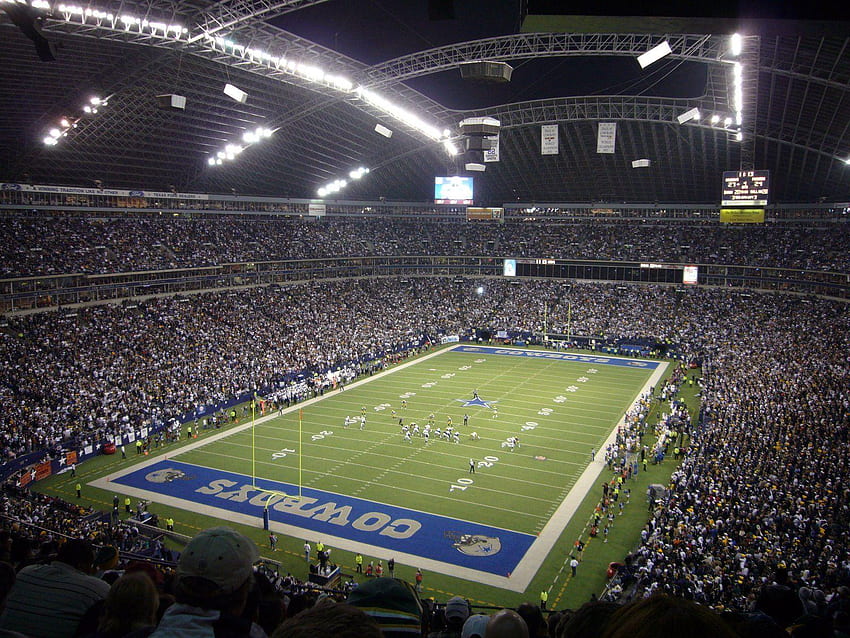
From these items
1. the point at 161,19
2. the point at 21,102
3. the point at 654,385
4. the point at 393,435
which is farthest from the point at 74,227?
the point at 654,385

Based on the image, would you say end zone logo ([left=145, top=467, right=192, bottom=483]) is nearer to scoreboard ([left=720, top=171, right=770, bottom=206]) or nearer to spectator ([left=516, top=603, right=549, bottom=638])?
spectator ([left=516, top=603, right=549, bottom=638])

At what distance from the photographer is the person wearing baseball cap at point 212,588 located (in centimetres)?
226

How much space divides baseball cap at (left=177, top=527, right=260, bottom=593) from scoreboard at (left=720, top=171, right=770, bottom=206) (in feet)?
176

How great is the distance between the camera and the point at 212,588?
243 centimetres

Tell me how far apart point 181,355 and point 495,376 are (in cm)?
2350

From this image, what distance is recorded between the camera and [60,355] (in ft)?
122

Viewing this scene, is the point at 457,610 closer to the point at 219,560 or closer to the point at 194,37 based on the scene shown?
the point at 219,560

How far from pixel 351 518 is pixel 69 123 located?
32.1 metres

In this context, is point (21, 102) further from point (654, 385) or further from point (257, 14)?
point (654, 385)

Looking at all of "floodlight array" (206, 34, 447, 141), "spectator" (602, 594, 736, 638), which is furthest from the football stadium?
"floodlight array" (206, 34, 447, 141)

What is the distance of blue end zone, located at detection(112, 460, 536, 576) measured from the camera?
22.4 meters

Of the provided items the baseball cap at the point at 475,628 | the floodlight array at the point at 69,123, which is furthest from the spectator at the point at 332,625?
the floodlight array at the point at 69,123

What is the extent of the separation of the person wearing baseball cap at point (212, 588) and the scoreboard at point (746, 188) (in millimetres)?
53813

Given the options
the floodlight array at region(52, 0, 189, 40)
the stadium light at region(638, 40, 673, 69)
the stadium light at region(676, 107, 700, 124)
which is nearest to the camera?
the floodlight array at region(52, 0, 189, 40)
